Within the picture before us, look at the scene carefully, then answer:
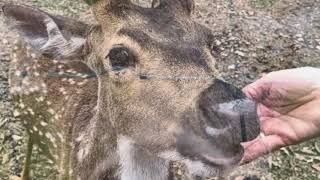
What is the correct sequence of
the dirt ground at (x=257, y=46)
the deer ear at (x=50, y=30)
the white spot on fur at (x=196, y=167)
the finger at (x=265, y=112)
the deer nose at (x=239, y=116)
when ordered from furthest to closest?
the dirt ground at (x=257, y=46), the finger at (x=265, y=112), the deer ear at (x=50, y=30), the white spot on fur at (x=196, y=167), the deer nose at (x=239, y=116)

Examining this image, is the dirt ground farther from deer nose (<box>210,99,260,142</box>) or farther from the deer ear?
deer nose (<box>210,99,260,142</box>)

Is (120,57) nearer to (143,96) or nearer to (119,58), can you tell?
(119,58)

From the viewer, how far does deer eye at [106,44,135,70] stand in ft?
8.69

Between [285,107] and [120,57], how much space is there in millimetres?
873

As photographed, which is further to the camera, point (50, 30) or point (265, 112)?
point (265, 112)

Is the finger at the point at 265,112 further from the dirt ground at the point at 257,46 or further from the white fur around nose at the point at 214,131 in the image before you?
the dirt ground at the point at 257,46

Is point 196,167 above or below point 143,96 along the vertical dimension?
below

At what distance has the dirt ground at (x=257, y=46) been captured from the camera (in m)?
4.15

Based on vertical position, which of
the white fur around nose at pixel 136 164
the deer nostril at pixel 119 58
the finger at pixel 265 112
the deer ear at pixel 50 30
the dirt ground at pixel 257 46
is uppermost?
the deer nostril at pixel 119 58

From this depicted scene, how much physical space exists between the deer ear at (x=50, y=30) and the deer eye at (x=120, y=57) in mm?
225

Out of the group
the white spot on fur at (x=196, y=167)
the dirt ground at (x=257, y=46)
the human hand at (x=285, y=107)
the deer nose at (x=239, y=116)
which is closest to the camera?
the deer nose at (x=239, y=116)

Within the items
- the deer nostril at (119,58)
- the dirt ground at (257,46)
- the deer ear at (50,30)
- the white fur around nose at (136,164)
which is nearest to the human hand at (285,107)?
the white fur around nose at (136,164)

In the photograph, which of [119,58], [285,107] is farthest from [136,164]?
[285,107]

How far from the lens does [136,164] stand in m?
2.93
